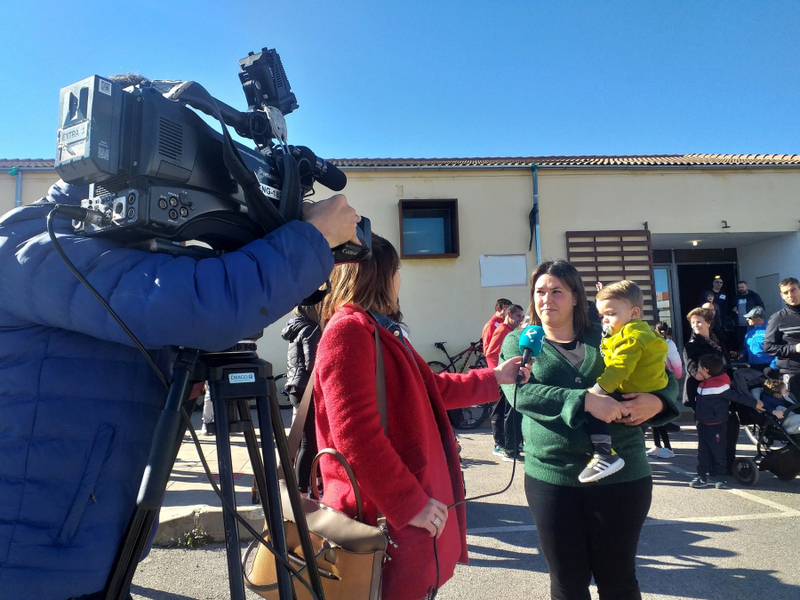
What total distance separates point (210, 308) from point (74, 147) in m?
0.38

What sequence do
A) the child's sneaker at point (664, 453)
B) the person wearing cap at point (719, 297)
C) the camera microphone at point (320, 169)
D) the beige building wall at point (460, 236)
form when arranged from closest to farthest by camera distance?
1. the camera microphone at point (320, 169)
2. the child's sneaker at point (664, 453)
3. the beige building wall at point (460, 236)
4. the person wearing cap at point (719, 297)

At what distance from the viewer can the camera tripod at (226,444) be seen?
1.01m

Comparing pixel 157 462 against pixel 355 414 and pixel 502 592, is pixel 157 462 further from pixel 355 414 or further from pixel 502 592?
pixel 502 592

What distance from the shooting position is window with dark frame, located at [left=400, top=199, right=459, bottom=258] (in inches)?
443

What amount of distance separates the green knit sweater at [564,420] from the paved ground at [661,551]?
4.24 ft

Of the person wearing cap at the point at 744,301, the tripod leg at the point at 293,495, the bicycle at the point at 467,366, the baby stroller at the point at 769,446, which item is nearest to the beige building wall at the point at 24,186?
the bicycle at the point at 467,366

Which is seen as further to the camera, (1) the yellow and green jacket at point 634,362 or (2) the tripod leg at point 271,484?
(1) the yellow and green jacket at point 634,362

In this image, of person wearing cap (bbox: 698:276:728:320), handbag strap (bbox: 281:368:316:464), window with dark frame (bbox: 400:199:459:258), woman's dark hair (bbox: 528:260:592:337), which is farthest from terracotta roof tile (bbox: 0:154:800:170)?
handbag strap (bbox: 281:368:316:464)

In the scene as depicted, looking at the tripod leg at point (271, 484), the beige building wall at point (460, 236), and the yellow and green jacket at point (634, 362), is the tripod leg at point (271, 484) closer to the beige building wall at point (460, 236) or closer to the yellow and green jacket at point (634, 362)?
the yellow and green jacket at point (634, 362)

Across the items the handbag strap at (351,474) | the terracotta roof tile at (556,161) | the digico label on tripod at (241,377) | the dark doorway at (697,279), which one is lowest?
the handbag strap at (351,474)

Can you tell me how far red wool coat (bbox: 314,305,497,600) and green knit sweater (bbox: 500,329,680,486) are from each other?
1.85 feet

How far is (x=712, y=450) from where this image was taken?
5.44 metres

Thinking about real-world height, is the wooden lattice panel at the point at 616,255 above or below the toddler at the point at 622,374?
above

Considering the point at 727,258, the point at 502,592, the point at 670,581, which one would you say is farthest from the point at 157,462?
the point at 727,258
